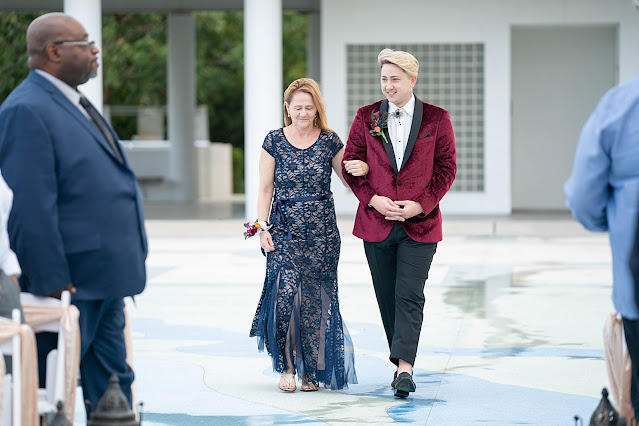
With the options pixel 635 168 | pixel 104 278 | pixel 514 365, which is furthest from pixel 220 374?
pixel 635 168

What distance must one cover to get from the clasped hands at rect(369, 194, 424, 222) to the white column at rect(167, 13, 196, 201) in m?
17.7

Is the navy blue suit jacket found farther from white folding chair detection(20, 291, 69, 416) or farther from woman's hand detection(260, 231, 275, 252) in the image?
woman's hand detection(260, 231, 275, 252)

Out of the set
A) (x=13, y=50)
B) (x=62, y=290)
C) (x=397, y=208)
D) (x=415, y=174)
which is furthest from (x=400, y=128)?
(x=13, y=50)

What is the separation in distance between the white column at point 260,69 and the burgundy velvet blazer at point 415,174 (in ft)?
31.1

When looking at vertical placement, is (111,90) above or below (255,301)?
above

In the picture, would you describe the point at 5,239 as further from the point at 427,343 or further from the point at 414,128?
the point at 427,343

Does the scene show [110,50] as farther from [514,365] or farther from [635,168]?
[635,168]

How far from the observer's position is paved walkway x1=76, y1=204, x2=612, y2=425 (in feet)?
16.5

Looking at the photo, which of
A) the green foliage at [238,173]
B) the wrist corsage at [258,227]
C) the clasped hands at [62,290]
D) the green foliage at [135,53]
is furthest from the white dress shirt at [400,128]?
the green foliage at [238,173]

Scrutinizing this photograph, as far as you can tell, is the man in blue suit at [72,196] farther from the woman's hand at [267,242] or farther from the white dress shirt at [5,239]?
the woman's hand at [267,242]

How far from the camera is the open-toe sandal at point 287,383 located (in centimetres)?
548

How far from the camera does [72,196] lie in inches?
143

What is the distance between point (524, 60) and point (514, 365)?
12.7m

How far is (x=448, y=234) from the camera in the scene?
13992mm
